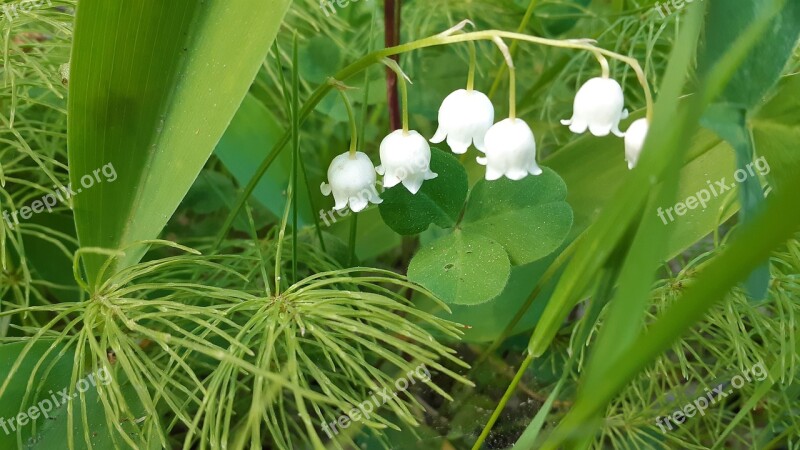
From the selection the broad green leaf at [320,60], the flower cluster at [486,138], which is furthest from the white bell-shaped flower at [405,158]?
the broad green leaf at [320,60]

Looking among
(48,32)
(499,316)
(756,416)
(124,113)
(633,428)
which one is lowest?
(756,416)

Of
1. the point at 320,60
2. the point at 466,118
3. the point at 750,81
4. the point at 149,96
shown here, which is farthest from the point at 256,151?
the point at 750,81

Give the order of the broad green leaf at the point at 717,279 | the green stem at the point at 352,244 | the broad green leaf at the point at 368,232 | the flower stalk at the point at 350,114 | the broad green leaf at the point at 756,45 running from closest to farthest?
the broad green leaf at the point at 717,279 < the broad green leaf at the point at 756,45 < the flower stalk at the point at 350,114 < the green stem at the point at 352,244 < the broad green leaf at the point at 368,232

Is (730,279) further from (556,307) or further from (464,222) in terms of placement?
(464,222)

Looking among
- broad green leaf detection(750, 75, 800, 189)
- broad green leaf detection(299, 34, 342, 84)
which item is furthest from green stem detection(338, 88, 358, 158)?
broad green leaf detection(299, 34, 342, 84)

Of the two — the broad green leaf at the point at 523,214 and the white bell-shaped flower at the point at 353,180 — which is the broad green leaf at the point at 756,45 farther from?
the white bell-shaped flower at the point at 353,180

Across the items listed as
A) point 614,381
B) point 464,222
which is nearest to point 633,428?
point 464,222

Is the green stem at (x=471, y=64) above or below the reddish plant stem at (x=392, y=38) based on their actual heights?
below
